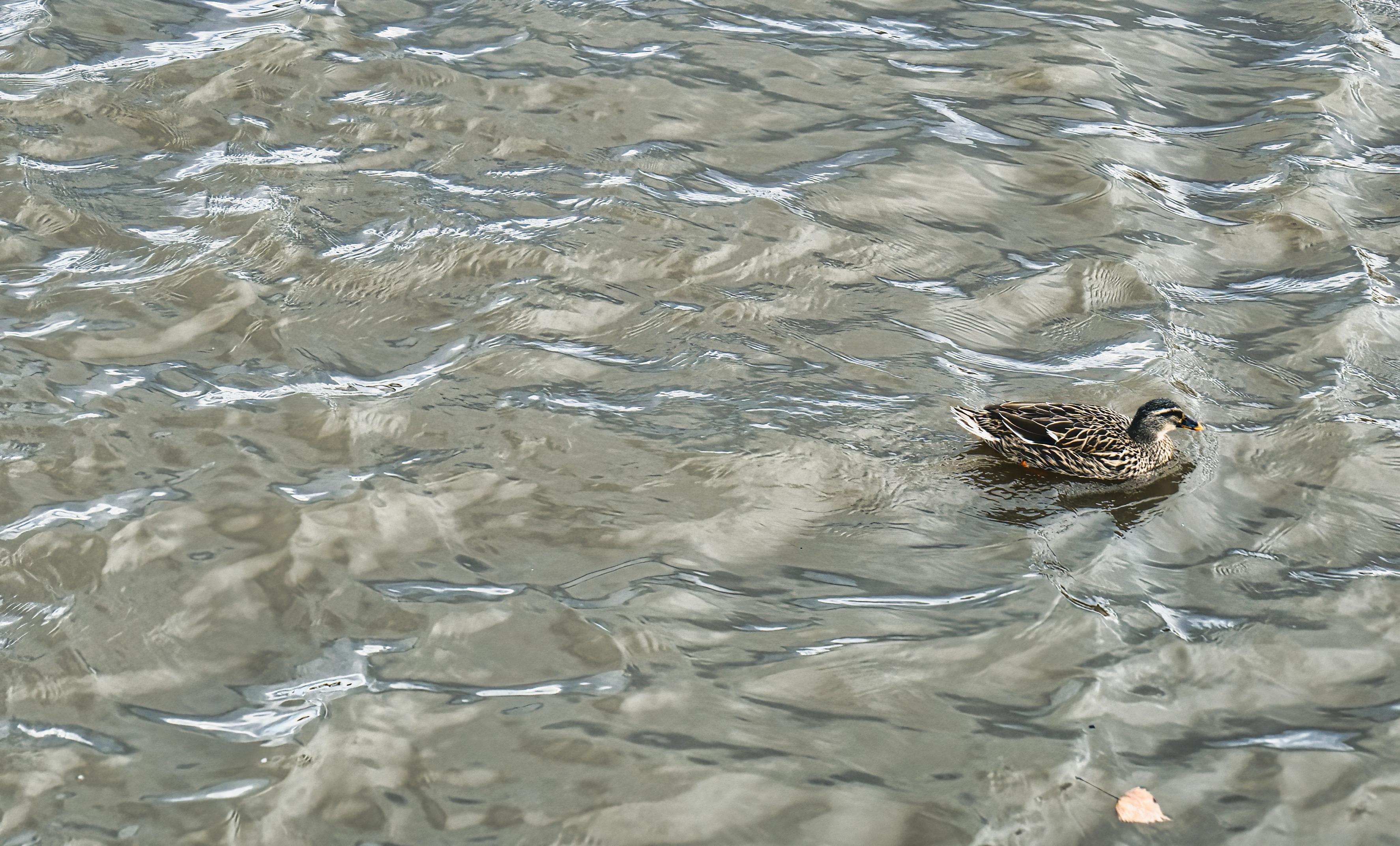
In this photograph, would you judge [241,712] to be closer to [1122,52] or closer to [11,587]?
[11,587]

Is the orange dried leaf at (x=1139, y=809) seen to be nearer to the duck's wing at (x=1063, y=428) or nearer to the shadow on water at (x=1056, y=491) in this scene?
the shadow on water at (x=1056, y=491)

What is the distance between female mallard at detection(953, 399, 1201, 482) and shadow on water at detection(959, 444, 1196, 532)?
0.07 m

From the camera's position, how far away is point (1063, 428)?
6461 millimetres

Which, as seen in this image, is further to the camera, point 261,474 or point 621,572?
point 261,474

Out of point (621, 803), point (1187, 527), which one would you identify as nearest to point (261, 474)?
point (621, 803)

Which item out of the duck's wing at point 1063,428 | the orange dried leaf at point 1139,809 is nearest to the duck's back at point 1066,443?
the duck's wing at point 1063,428

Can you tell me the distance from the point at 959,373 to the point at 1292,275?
8.53ft

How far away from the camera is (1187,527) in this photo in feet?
20.6

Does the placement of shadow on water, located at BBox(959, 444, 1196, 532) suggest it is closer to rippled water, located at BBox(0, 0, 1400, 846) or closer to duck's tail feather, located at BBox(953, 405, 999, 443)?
rippled water, located at BBox(0, 0, 1400, 846)

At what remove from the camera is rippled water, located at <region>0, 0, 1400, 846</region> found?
484 centimetres

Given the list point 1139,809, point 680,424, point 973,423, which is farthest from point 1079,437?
point 1139,809

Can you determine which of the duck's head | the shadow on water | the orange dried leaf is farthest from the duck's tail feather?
the orange dried leaf

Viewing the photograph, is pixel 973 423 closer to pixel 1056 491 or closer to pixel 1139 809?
pixel 1056 491

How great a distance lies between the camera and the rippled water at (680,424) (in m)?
4.84
